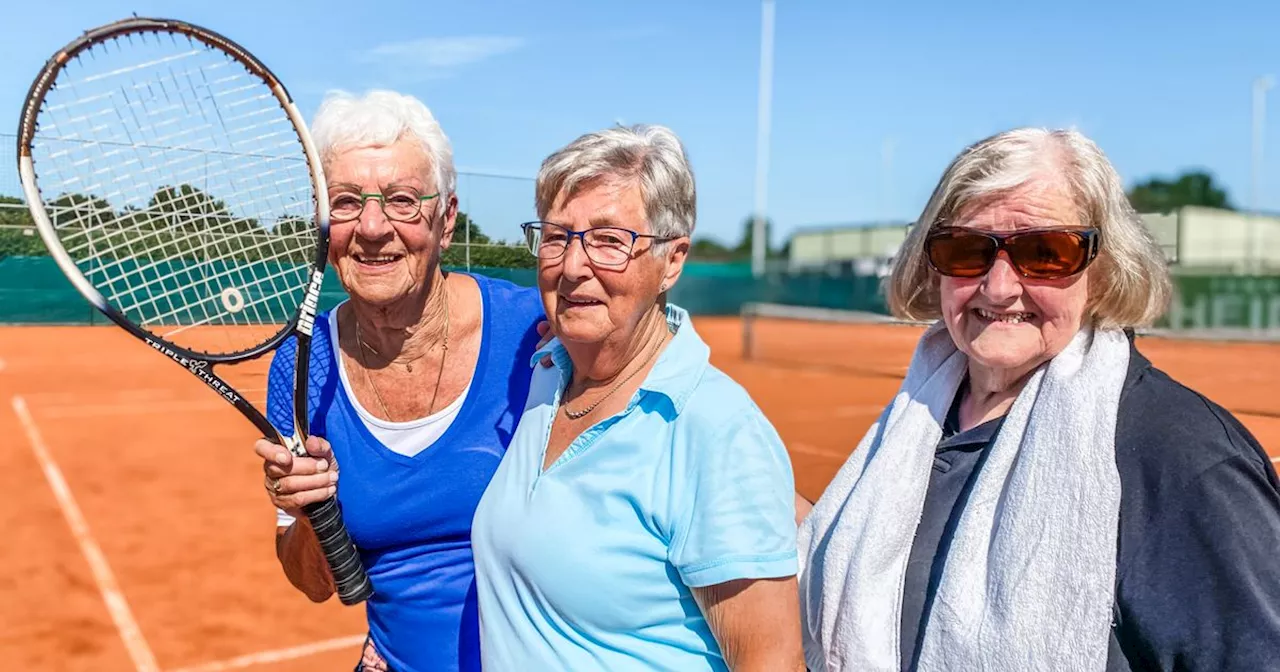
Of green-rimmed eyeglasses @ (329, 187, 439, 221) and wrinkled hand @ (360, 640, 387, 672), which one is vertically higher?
green-rimmed eyeglasses @ (329, 187, 439, 221)

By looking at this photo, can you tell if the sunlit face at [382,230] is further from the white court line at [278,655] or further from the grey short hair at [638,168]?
the white court line at [278,655]

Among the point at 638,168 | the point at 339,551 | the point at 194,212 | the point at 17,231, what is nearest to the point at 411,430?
the point at 339,551

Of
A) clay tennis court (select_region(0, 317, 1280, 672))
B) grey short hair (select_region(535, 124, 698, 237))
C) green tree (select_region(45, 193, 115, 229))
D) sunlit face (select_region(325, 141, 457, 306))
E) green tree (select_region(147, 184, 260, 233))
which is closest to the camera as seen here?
grey short hair (select_region(535, 124, 698, 237))

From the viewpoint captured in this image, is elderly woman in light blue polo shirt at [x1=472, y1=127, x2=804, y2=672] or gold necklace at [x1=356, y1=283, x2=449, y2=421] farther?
gold necklace at [x1=356, y1=283, x2=449, y2=421]

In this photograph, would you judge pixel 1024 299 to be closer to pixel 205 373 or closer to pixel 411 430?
pixel 411 430

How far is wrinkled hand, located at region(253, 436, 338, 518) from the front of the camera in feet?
6.46

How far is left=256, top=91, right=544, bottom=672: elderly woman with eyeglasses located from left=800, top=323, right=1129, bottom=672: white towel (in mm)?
754

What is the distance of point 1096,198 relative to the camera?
181 centimetres

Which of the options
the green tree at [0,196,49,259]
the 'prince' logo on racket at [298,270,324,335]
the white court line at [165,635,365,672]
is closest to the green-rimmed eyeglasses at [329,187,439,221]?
the 'prince' logo on racket at [298,270,324,335]

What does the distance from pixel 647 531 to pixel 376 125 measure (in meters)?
1.06

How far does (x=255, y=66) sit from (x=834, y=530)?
1.59 meters

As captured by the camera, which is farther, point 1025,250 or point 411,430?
point 411,430

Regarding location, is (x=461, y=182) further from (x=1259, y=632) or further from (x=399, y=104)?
(x=1259, y=632)

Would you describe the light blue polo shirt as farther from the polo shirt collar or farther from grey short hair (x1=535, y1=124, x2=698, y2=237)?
grey short hair (x1=535, y1=124, x2=698, y2=237)
